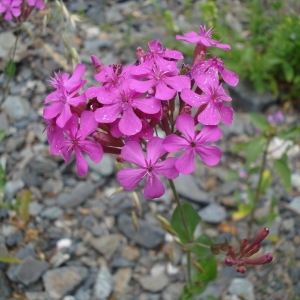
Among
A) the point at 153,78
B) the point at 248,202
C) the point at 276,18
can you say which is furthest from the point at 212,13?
the point at 153,78

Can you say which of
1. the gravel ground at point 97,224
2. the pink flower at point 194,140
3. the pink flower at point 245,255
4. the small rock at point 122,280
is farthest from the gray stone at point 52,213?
the pink flower at point 194,140

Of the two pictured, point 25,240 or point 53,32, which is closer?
point 25,240

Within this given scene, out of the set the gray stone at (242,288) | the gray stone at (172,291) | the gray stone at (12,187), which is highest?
the gray stone at (12,187)

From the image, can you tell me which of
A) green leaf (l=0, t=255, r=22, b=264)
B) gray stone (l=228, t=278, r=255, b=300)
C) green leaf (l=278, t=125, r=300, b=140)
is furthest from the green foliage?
green leaf (l=0, t=255, r=22, b=264)

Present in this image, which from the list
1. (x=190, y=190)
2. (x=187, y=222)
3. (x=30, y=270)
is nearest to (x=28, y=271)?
(x=30, y=270)

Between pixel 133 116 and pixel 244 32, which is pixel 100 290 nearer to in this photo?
pixel 133 116

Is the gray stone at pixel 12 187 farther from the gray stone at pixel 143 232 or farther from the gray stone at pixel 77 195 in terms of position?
the gray stone at pixel 143 232

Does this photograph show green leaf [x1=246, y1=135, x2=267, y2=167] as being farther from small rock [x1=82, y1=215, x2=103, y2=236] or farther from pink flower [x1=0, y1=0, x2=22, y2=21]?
pink flower [x1=0, y1=0, x2=22, y2=21]

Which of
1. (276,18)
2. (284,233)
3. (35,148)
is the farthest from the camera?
(276,18)
